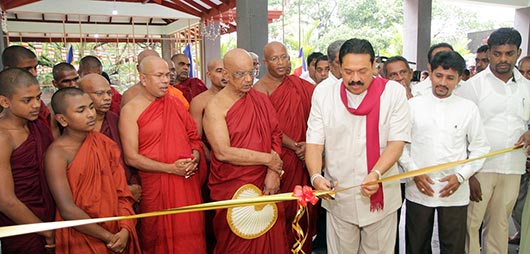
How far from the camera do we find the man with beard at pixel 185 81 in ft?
17.7

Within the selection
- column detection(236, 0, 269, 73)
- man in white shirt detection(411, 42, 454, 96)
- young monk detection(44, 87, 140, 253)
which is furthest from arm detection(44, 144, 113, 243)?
column detection(236, 0, 269, 73)

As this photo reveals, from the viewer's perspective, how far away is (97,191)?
2812 millimetres

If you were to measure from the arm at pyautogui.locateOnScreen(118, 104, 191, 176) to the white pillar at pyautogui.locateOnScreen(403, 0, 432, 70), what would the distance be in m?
7.88

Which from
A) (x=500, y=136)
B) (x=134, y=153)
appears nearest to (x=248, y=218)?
(x=134, y=153)

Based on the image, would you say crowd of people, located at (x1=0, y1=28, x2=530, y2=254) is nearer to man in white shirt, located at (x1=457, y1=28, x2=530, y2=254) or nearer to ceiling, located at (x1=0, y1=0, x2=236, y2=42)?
man in white shirt, located at (x1=457, y1=28, x2=530, y2=254)

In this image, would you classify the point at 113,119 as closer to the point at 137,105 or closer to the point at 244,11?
the point at 137,105

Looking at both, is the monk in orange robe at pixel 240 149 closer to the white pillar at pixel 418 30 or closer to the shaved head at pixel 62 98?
the shaved head at pixel 62 98

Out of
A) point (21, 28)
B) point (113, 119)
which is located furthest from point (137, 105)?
point (21, 28)

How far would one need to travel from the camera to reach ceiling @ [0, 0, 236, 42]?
12188mm

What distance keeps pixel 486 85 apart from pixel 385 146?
1349mm

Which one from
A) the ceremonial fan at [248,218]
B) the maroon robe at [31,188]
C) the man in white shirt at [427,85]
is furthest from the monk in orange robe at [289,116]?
the maroon robe at [31,188]

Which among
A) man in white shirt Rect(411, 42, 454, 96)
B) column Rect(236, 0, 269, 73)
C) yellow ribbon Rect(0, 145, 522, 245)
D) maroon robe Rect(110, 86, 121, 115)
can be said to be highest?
column Rect(236, 0, 269, 73)

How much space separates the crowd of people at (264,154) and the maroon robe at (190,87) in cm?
157

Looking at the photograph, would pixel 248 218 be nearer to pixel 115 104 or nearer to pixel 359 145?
pixel 359 145
